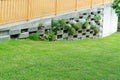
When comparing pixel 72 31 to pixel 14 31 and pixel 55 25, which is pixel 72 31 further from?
pixel 14 31

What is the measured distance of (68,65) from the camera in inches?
490

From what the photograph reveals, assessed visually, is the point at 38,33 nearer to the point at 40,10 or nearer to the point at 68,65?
the point at 40,10

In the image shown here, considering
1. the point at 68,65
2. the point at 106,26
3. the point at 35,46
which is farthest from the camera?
the point at 106,26

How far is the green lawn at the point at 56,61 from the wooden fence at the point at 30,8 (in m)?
0.97

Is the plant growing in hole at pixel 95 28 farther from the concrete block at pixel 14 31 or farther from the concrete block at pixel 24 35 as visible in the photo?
the concrete block at pixel 14 31

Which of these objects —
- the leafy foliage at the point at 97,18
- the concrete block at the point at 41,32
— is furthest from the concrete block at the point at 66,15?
the leafy foliage at the point at 97,18

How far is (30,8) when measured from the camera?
16.0 meters

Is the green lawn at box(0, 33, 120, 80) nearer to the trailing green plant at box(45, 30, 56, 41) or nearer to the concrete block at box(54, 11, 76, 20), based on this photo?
the trailing green plant at box(45, 30, 56, 41)

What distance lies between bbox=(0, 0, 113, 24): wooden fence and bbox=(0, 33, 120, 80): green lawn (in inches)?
38.1

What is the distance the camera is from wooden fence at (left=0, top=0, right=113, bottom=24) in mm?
14716

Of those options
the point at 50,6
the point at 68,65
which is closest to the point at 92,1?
the point at 50,6

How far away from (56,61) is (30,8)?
3.85 m

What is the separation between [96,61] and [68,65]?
5.31 feet

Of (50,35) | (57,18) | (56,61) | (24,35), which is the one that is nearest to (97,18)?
(57,18)
